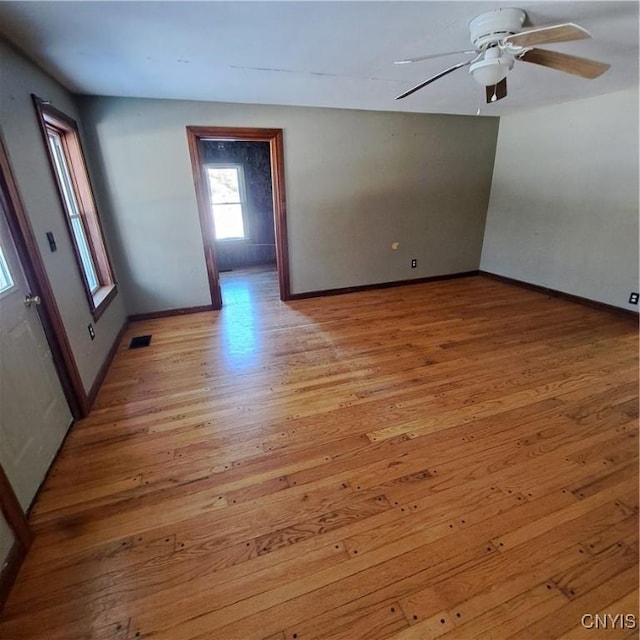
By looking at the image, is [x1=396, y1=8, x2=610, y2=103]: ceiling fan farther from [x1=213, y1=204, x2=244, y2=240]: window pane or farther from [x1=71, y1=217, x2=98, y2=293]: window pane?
[x1=213, y1=204, x2=244, y2=240]: window pane

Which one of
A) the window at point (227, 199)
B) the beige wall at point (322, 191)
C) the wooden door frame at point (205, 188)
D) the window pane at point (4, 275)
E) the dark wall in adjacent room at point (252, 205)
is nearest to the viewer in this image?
the window pane at point (4, 275)

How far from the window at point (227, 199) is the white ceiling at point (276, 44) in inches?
110

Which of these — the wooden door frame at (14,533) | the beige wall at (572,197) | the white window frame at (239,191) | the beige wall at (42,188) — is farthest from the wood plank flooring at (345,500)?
the white window frame at (239,191)

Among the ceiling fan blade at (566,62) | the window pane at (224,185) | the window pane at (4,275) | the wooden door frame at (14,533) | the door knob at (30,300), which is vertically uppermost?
the ceiling fan blade at (566,62)

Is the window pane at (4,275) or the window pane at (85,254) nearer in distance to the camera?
the window pane at (4,275)

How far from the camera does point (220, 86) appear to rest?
2748 millimetres

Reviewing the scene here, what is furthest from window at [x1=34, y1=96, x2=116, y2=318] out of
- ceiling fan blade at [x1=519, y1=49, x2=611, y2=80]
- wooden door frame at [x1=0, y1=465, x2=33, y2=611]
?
ceiling fan blade at [x1=519, y1=49, x2=611, y2=80]

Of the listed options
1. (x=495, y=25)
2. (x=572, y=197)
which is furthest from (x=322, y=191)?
(x=572, y=197)

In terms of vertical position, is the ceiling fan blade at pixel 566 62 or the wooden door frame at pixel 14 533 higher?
the ceiling fan blade at pixel 566 62

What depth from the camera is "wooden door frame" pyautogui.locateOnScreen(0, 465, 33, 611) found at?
46.0 inches

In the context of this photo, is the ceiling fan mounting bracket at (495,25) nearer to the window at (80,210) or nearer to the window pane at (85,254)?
the window at (80,210)

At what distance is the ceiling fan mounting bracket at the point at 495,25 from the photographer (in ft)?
5.60

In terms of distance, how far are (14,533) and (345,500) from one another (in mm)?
1353

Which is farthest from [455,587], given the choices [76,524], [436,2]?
[436,2]
